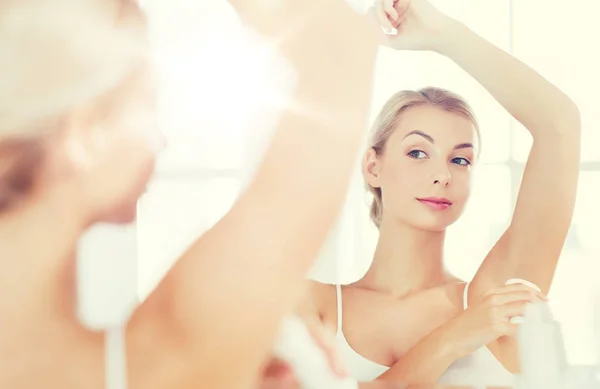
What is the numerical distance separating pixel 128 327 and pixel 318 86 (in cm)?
51

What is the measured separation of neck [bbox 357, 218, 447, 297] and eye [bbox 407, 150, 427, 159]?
0.36ft

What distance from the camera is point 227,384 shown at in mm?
1094

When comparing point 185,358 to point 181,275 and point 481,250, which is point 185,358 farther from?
point 481,250

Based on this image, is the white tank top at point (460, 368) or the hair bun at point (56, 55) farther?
the hair bun at point (56, 55)

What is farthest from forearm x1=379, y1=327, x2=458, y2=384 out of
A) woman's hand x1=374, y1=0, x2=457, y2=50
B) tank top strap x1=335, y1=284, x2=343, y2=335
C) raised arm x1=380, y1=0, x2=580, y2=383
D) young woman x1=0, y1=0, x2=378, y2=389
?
woman's hand x1=374, y1=0, x2=457, y2=50

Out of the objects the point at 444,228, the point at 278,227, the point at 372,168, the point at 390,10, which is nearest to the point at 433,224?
the point at 444,228

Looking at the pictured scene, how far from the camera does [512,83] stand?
1085 millimetres

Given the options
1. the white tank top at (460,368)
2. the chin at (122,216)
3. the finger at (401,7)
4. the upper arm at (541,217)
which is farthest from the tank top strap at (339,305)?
the finger at (401,7)

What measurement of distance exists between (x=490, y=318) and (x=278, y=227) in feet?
1.20

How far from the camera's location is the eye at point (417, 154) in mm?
1088

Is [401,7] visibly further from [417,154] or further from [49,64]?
[49,64]

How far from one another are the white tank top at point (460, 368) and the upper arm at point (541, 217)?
7 centimetres

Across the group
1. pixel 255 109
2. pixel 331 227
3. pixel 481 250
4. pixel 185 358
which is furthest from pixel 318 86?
pixel 185 358

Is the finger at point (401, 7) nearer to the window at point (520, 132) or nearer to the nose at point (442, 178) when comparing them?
the window at point (520, 132)
